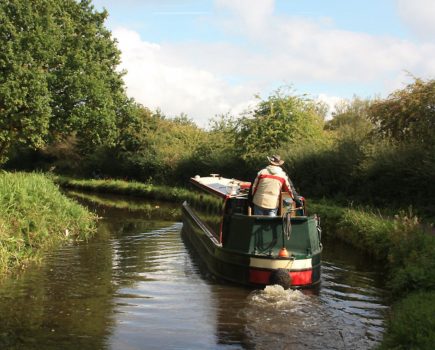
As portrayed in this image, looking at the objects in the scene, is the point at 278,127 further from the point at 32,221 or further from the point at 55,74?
the point at 32,221

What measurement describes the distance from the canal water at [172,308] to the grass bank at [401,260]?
0.45m

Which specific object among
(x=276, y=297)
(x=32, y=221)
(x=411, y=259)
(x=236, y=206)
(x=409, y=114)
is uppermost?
(x=409, y=114)

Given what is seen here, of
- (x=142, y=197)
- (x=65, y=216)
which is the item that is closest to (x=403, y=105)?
(x=65, y=216)

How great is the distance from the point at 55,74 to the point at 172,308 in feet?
65.7

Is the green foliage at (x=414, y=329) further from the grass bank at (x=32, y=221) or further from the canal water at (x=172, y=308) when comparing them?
the grass bank at (x=32, y=221)

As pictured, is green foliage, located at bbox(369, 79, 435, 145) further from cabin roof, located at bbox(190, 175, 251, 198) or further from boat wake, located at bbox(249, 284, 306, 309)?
boat wake, located at bbox(249, 284, 306, 309)

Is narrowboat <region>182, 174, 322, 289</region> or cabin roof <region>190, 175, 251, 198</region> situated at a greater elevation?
cabin roof <region>190, 175, 251, 198</region>

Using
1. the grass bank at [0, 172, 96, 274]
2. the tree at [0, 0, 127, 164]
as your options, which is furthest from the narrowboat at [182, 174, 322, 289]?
the tree at [0, 0, 127, 164]

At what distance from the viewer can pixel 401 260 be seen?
10125 millimetres

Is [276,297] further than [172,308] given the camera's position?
Yes

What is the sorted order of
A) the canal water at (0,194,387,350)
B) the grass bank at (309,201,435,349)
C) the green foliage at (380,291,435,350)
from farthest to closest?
the canal water at (0,194,387,350) < the grass bank at (309,201,435,349) < the green foliage at (380,291,435,350)

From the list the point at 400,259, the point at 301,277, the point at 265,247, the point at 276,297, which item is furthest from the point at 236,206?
the point at 400,259

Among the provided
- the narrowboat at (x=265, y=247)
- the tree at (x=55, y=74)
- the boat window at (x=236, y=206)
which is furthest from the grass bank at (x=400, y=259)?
the tree at (x=55, y=74)

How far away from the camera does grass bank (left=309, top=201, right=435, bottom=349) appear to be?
18.4 ft
